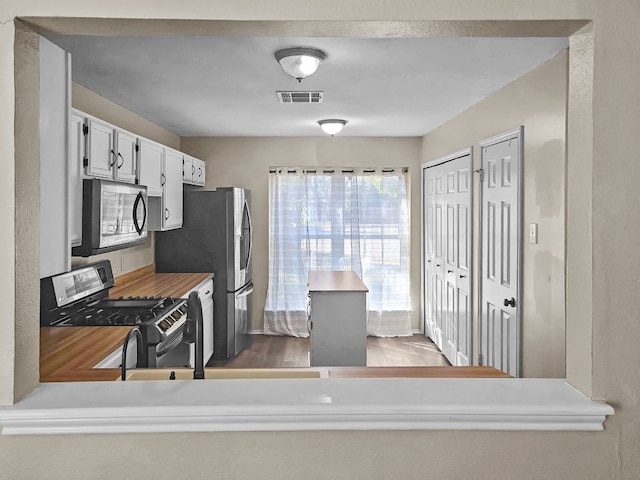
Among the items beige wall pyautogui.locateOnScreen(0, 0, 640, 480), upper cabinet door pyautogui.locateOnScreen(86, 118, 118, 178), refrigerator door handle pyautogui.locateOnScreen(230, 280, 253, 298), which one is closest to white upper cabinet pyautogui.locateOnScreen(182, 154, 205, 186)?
refrigerator door handle pyautogui.locateOnScreen(230, 280, 253, 298)

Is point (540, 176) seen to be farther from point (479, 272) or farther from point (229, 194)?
point (229, 194)

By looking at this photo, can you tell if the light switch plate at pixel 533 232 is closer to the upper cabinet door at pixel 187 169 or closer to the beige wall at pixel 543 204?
the beige wall at pixel 543 204

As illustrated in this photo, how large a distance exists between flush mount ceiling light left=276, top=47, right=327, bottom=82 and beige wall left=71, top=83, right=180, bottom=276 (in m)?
1.63

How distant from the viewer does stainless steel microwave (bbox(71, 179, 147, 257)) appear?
9.13 ft

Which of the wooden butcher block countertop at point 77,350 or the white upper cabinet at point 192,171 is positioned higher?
the white upper cabinet at point 192,171

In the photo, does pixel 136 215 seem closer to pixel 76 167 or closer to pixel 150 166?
pixel 150 166

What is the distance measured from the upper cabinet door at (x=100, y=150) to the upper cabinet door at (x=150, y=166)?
1.75 ft

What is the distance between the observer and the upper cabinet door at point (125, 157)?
3242 mm

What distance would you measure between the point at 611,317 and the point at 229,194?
4180 millimetres

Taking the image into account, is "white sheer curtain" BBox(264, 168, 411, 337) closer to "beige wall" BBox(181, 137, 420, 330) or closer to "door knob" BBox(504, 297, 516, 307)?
"beige wall" BBox(181, 137, 420, 330)

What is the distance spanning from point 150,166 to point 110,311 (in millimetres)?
1263

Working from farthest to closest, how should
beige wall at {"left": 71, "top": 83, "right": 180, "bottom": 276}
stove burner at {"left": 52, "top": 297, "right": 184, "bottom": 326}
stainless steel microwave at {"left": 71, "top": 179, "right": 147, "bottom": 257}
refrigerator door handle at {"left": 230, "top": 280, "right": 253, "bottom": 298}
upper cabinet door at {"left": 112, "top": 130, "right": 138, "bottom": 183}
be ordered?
refrigerator door handle at {"left": 230, "top": 280, "right": 253, "bottom": 298}, beige wall at {"left": 71, "top": 83, "right": 180, "bottom": 276}, upper cabinet door at {"left": 112, "top": 130, "right": 138, "bottom": 183}, stove burner at {"left": 52, "top": 297, "right": 184, "bottom": 326}, stainless steel microwave at {"left": 71, "top": 179, "right": 147, "bottom": 257}

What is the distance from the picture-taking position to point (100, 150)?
2998 millimetres

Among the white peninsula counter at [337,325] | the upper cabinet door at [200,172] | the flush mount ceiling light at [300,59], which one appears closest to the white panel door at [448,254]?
the white peninsula counter at [337,325]
